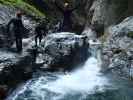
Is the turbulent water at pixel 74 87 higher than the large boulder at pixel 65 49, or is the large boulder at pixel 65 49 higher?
the large boulder at pixel 65 49

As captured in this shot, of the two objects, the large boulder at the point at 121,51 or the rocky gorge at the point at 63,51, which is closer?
the rocky gorge at the point at 63,51

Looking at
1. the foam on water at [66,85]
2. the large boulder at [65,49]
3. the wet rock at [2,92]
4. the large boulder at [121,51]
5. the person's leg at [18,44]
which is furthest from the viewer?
the person's leg at [18,44]

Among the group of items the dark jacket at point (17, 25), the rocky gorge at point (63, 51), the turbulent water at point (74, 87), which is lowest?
the turbulent water at point (74, 87)

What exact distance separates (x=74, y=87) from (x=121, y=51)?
4.00 metres

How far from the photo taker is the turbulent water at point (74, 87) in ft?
51.9

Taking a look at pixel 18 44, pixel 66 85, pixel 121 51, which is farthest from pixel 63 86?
pixel 18 44

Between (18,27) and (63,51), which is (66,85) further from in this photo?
(18,27)

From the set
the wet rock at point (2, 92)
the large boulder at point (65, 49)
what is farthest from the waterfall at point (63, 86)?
the large boulder at point (65, 49)

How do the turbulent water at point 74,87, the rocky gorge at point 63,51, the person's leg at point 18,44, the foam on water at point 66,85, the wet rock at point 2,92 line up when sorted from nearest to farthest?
the wet rock at point 2,92 → the turbulent water at point 74,87 → the foam on water at point 66,85 → the rocky gorge at point 63,51 → the person's leg at point 18,44

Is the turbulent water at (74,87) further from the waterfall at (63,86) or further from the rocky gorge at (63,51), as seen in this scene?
the rocky gorge at (63,51)

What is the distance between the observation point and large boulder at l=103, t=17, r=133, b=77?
1830 cm

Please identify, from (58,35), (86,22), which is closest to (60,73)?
(58,35)

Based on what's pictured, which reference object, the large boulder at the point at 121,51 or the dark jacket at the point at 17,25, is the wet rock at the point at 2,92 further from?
the large boulder at the point at 121,51

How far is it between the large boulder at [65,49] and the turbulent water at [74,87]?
732 mm
